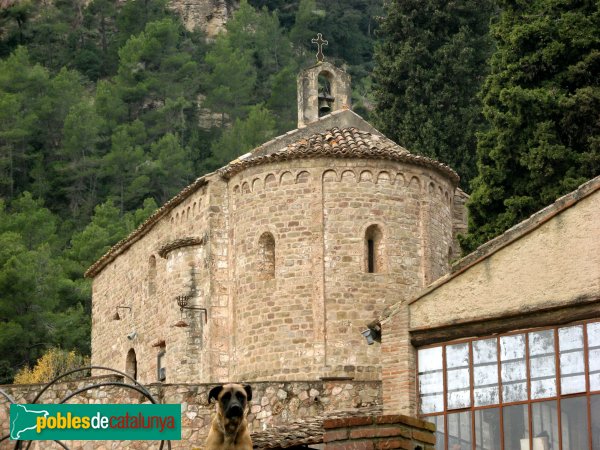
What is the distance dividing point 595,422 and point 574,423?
0.38 m

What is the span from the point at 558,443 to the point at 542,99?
52.4 feet

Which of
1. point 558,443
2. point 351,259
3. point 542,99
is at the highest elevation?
point 542,99

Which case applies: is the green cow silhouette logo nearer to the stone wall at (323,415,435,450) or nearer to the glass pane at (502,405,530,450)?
the stone wall at (323,415,435,450)

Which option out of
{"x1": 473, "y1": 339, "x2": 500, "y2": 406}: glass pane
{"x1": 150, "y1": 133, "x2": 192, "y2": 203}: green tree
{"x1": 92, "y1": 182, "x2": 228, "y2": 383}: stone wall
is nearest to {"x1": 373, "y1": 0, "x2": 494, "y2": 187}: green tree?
{"x1": 92, "y1": 182, "x2": 228, "y2": 383}: stone wall

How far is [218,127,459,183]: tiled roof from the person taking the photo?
1401 inches

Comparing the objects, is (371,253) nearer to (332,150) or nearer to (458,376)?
(332,150)

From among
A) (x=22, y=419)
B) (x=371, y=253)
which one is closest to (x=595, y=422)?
(x=22, y=419)

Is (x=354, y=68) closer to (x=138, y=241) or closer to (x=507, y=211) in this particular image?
(x=138, y=241)

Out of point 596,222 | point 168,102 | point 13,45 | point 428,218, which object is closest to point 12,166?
point 168,102

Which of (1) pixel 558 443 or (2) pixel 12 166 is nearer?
(1) pixel 558 443

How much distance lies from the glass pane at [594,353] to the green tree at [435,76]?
2792 cm

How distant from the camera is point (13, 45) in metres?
93.6

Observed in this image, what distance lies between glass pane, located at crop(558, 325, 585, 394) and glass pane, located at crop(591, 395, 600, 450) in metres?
0.26

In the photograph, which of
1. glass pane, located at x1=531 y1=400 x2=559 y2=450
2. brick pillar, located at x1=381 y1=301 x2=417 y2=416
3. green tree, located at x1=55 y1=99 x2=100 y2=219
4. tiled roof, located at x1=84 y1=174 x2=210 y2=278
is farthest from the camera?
green tree, located at x1=55 y1=99 x2=100 y2=219
